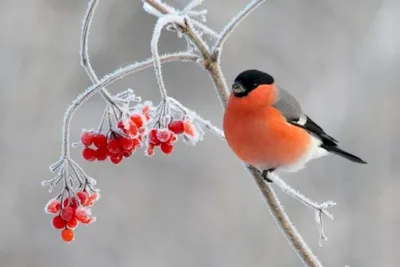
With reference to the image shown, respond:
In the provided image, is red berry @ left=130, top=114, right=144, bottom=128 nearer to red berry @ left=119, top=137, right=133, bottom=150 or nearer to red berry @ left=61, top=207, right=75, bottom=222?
red berry @ left=119, top=137, right=133, bottom=150

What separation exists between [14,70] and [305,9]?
65.4 inches

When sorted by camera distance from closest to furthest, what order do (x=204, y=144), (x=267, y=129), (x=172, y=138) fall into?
1. (x=172, y=138)
2. (x=267, y=129)
3. (x=204, y=144)

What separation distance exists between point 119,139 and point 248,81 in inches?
14.0

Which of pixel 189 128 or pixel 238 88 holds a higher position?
pixel 238 88

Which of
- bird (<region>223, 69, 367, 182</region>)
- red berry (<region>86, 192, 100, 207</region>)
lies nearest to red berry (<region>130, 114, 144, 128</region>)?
red berry (<region>86, 192, 100, 207</region>)

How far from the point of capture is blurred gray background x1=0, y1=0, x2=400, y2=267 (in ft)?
10.5

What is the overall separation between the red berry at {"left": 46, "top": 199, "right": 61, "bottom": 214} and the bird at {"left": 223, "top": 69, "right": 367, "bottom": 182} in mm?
301

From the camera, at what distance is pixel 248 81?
43.3 inches

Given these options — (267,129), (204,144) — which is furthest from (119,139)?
(204,144)

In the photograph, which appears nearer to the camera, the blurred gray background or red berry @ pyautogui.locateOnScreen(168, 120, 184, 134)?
red berry @ pyautogui.locateOnScreen(168, 120, 184, 134)

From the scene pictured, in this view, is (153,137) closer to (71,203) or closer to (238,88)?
(71,203)

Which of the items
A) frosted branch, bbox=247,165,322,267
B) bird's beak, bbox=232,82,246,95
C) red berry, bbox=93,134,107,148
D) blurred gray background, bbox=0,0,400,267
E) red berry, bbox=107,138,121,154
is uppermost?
blurred gray background, bbox=0,0,400,267

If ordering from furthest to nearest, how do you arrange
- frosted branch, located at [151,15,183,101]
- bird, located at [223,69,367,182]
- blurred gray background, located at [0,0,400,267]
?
1. blurred gray background, located at [0,0,400,267]
2. bird, located at [223,69,367,182]
3. frosted branch, located at [151,15,183,101]

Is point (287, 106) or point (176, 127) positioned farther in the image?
point (287, 106)
